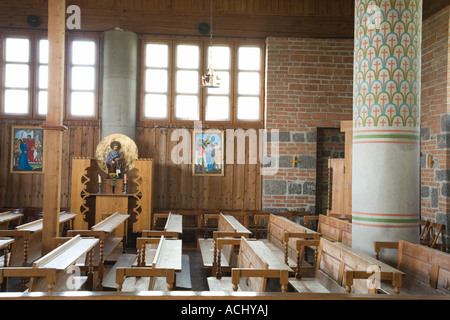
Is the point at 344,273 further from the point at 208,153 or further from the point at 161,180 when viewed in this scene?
the point at 161,180

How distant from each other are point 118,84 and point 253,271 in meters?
6.86

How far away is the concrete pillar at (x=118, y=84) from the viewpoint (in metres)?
9.89

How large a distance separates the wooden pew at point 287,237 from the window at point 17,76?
5891 millimetres

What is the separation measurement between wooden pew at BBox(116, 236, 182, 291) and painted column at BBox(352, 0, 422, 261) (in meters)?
2.28

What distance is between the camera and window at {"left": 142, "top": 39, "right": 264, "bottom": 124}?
10.4 metres

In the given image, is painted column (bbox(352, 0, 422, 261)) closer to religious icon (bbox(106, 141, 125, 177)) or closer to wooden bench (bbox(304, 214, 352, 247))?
wooden bench (bbox(304, 214, 352, 247))

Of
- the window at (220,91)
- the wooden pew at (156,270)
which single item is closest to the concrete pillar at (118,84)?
the window at (220,91)

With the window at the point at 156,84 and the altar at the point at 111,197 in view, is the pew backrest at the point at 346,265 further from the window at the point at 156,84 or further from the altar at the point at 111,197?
the window at the point at 156,84

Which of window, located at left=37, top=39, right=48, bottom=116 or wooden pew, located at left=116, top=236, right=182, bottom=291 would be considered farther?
window, located at left=37, top=39, right=48, bottom=116

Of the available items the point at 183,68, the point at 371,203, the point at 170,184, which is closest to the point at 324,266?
the point at 371,203

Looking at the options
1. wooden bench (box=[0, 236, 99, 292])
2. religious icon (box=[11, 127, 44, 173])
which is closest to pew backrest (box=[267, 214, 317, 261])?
wooden bench (box=[0, 236, 99, 292])

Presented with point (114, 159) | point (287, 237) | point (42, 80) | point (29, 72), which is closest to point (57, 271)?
point (287, 237)

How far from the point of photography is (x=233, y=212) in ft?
32.9

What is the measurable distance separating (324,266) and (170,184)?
17.8 ft
